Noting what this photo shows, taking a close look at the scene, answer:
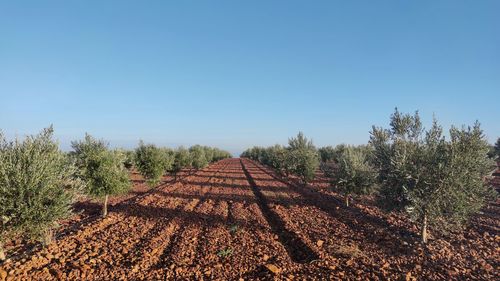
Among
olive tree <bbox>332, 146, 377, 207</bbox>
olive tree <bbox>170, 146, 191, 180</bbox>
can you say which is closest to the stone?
A: olive tree <bbox>332, 146, 377, 207</bbox>

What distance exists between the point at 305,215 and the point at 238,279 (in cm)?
1014

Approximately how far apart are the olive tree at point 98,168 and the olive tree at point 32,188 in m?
6.59

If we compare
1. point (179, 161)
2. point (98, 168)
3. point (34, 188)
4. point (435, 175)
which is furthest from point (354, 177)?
point (179, 161)

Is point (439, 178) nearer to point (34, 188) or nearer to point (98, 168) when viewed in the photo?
point (34, 188)

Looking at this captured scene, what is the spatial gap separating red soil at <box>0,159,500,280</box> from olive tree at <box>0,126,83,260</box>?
1.31m

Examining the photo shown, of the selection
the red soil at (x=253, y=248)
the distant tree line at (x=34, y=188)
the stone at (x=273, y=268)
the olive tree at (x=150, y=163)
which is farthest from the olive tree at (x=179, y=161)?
the stone at (x=273, y=268)

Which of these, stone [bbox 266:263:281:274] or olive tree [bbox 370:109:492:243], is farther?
olive tree [bbox 370:109:492:243]

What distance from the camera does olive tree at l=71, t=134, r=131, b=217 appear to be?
58.7 ft

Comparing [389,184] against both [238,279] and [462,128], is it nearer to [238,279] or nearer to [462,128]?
[462,128]

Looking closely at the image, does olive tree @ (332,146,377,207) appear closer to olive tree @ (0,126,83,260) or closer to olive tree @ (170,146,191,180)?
olive tree @ (0,126,83,260)

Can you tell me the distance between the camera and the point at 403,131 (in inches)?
599

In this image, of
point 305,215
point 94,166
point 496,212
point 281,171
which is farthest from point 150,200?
point 281,171

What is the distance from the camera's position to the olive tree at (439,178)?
12828 millimetres

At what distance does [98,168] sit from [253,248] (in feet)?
33.3
